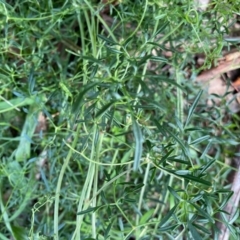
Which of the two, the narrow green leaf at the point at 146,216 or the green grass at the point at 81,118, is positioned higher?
the green grass at the point at 81,118

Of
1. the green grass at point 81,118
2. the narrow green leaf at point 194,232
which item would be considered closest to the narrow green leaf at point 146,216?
the green grass at point 81,118

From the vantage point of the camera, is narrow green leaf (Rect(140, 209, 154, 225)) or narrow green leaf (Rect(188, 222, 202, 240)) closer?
narrow green leaf (Rect(188, 222, 202, 240))

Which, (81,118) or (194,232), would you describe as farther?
(81,118)

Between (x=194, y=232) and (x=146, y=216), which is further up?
(x=194, y=232)

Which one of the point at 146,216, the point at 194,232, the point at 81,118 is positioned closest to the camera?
the point at 194,232

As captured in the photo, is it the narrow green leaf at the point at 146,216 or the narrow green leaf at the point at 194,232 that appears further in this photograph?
the narrow green leaf at the point at 146,216

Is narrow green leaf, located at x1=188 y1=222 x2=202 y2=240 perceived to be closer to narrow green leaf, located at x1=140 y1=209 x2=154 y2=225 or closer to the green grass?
the green grass

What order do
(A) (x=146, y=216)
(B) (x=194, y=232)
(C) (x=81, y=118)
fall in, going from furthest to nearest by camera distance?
(A) (x=146, y=216) < (C) (x=81, y=118) < (B) (x=194, y=232)

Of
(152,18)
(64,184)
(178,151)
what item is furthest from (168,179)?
(152,18)

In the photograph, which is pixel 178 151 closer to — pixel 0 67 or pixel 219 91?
pixel 219 91

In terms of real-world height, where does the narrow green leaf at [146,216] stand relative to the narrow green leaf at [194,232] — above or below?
below

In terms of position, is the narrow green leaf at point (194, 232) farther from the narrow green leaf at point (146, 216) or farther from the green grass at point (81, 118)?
the narrow green leaf at point (146, 216)

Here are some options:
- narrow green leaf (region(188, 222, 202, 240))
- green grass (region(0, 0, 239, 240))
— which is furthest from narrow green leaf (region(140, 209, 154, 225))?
narrow green leaf (region(188, 222, 202, 240))
